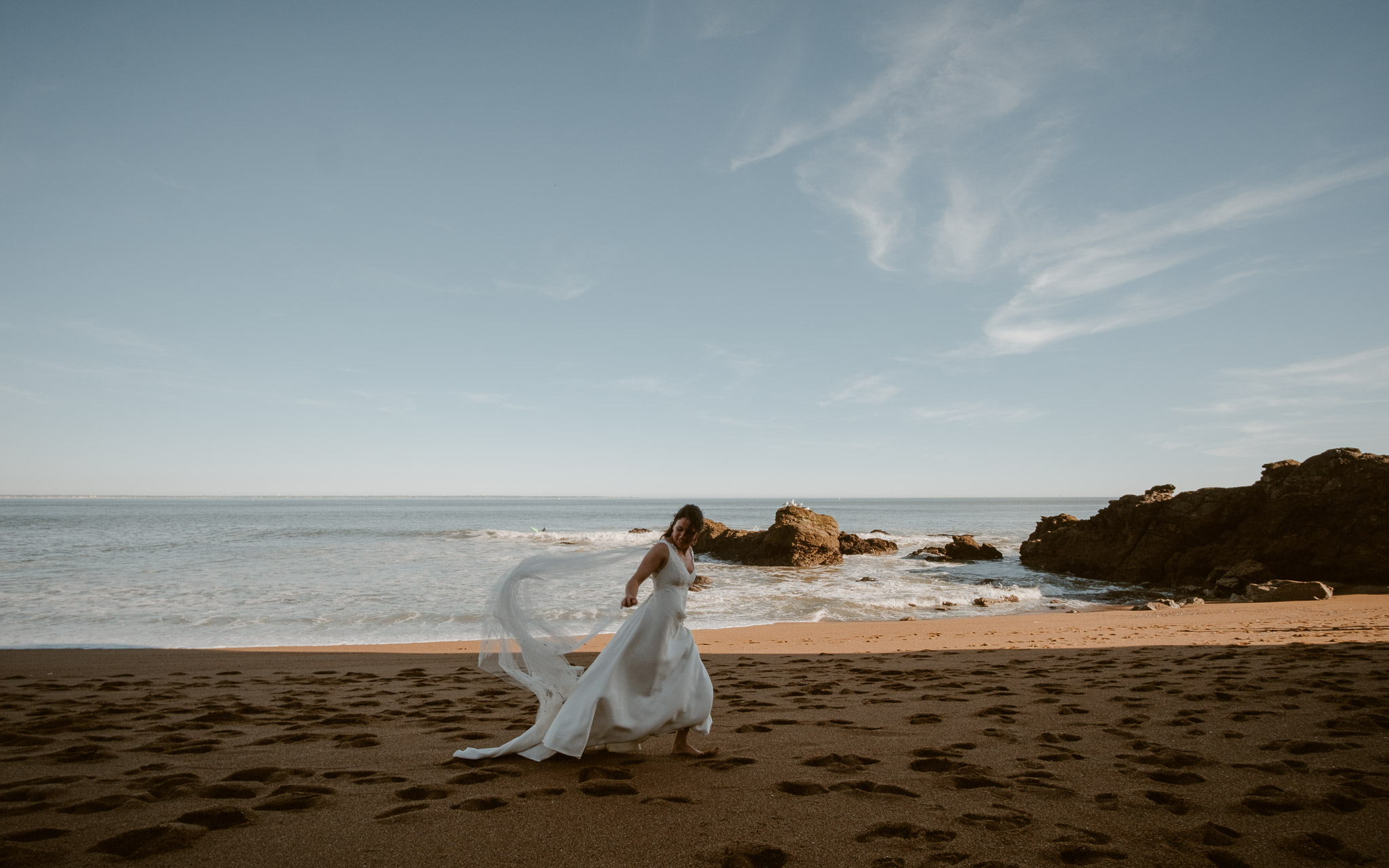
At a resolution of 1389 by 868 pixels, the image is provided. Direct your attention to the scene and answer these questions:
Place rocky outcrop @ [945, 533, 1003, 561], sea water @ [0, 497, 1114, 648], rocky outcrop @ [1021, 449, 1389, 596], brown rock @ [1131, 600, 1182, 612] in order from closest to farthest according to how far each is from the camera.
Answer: sea water @ [0, 497, 1114, 648] < brown rock @ [1131, 600, 1182, 612] < rocky outcrop @ [1021, 449, 1389, 596] < rocky outcrop @ [945, 533, 1003, 561]

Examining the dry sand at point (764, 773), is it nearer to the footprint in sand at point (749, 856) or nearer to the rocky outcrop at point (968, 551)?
the footprint in sand at point (749, 856)

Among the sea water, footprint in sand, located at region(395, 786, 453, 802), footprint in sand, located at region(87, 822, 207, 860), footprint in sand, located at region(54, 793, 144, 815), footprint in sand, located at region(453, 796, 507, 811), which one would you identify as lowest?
the sea water

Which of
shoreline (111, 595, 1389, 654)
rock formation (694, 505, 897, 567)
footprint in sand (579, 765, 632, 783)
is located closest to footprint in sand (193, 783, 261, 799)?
footprint in sand (579, 765, 632, 783)

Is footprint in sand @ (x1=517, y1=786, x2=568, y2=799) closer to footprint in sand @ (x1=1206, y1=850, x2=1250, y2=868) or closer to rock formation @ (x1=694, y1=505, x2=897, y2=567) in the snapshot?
footprint in sand @ (x1=1206, y1=850, x2=1250, y2=868)

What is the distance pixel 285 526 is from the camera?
173 feet

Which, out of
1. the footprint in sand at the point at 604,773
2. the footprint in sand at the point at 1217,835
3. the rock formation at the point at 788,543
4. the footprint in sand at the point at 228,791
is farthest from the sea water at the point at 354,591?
the footprint in sand at the point at 1217,835

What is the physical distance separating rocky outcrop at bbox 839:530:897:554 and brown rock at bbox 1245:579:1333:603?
17187 mm

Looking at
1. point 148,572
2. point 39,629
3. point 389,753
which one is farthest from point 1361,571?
point 148,572

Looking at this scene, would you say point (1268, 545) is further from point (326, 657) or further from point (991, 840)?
point (326, 657)

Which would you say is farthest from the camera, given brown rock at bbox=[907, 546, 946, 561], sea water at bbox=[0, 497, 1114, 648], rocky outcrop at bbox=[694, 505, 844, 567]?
brown rock at bbox=[907, 546, 946, 561]

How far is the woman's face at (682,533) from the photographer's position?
16.3 feet

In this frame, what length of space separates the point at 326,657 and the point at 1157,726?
10.2m

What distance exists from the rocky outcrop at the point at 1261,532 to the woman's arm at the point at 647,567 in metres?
18.5

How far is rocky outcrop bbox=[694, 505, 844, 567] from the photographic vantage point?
26906mm
